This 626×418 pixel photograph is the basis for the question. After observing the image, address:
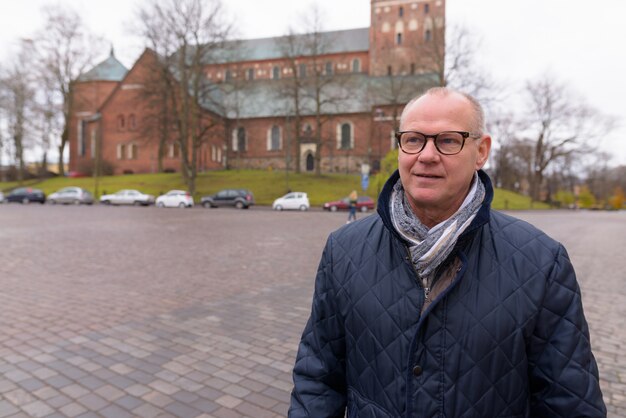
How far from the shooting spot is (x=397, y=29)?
177ft

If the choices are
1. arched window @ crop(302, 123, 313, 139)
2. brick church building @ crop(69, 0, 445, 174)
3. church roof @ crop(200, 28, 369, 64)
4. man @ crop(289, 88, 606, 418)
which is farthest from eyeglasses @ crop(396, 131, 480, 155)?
arched window @ crop(302, 123, 313, 139)

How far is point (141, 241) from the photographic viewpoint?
13258mm

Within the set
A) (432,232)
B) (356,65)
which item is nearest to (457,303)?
(432,232)

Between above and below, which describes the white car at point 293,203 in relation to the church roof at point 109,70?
below

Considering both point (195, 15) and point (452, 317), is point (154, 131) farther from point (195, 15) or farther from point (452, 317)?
point (452, 317)

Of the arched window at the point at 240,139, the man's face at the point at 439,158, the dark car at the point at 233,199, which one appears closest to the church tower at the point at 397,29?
the arched window at the point at 240,139

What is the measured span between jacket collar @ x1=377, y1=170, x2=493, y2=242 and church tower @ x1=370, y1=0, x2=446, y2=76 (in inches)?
2032

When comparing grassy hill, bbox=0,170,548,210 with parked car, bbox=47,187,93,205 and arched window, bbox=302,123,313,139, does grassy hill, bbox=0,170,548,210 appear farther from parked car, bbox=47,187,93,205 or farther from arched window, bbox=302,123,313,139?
arched window, bbox=302,123,313,139

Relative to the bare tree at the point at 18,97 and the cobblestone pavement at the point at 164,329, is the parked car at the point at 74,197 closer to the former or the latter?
the bare tree at the point at 18,97

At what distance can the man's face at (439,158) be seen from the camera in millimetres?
1633

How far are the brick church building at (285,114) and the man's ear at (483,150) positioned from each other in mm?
45018

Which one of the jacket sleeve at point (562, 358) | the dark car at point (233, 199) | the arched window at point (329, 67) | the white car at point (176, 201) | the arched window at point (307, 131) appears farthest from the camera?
the arched window at point (329, 67)

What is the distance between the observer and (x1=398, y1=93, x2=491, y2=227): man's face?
64.3 inches

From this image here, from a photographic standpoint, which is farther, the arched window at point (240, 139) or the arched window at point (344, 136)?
the arched window at point (240, 139)
